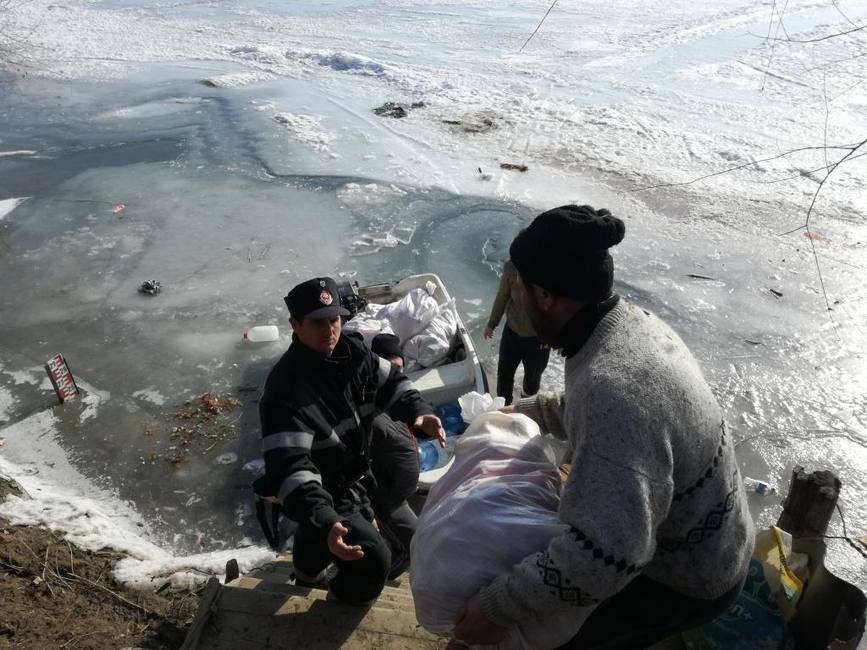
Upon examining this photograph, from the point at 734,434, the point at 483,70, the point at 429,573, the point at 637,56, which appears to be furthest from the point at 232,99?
the point at 429,573

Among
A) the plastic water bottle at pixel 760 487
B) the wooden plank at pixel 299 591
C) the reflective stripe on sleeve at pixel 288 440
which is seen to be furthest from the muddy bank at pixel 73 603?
the plastic water bottle at pixel 760 487

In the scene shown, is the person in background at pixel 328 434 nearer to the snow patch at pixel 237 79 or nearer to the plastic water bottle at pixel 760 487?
the plastic water bottle at pixel 760 487

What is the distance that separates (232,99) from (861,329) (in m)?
11.6

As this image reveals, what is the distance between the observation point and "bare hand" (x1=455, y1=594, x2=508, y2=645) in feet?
6.09

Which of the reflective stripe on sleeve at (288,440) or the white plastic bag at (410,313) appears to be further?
the white plastic bag at (410,313)

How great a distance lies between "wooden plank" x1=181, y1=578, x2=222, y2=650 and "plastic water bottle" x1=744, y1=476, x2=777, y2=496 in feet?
12.5

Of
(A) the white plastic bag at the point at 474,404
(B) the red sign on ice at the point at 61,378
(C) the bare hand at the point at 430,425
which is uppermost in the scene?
(C) the bare hand at the point at 430,425

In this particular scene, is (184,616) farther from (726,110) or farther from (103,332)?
(726,110)

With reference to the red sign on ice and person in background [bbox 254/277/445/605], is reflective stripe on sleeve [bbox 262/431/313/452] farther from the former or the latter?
the red sign on ice

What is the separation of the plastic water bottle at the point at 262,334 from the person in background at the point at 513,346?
7.19 ft

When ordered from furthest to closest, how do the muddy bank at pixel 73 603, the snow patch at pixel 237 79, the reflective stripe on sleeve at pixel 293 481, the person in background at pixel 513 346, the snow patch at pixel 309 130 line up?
the snow patch at pixel 237 79 → the snow patch at pixel 309 130 → the person in background at pixel 513 346 → the muddy bank at pixel 73 603 → the reflective stripe on sleeve at pixel 293 481

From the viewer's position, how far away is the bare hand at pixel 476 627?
6.09 feet

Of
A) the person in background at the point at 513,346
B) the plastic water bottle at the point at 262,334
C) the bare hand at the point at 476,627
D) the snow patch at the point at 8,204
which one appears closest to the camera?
Result: the bare hand at the point at 476,627

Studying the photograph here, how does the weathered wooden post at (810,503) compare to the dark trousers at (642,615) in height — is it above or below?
below
